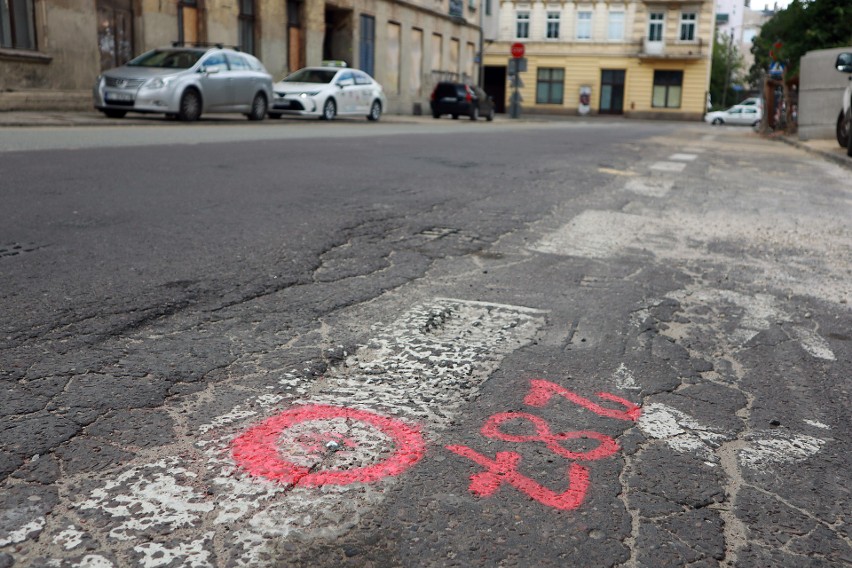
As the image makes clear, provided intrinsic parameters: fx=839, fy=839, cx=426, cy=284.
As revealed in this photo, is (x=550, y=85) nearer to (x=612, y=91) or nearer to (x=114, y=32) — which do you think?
(x=612, y=91)

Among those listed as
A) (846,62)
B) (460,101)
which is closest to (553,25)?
(460,101)

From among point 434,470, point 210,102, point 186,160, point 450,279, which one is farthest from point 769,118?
point 434,470

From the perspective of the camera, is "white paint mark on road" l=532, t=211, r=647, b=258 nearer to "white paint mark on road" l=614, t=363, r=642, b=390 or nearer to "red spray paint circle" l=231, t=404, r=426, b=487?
"white paint mark on road" l=614, t=363, r=642, b=390

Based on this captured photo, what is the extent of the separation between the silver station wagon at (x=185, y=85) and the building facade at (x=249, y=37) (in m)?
2.43

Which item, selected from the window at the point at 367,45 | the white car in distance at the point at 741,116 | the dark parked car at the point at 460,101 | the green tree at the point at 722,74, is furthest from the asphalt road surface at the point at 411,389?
the green tree at the point at 722,74

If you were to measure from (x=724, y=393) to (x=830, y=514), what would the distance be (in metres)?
0.76

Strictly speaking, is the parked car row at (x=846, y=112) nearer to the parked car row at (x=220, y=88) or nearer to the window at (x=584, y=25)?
the parked car row at (x=220, y=88)

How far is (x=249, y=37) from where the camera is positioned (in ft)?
86.1

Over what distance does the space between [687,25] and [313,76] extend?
37071 millimetres

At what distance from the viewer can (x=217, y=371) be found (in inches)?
102

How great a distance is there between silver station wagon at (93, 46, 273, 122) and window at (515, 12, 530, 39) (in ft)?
127

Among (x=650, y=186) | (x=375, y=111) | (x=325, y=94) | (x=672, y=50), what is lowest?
(x=650, y=186)

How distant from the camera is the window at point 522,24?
5491cm

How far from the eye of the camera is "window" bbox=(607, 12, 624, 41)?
53312mm
